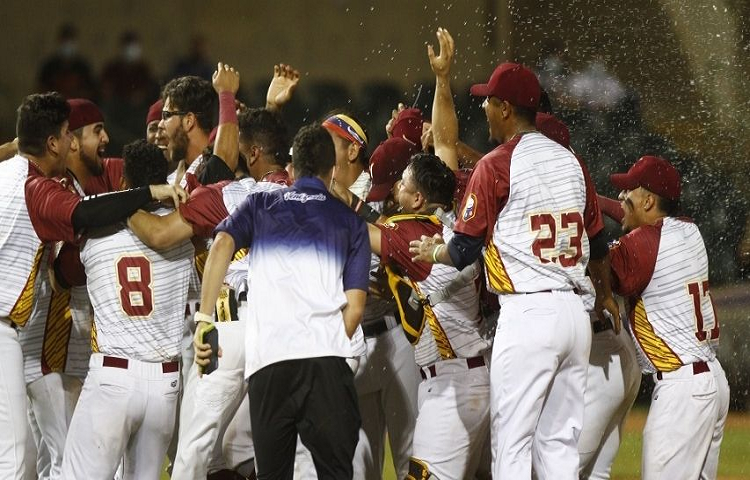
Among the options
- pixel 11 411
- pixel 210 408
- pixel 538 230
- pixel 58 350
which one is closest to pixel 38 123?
pixel 58 350

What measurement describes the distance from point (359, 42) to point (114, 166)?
366 inches

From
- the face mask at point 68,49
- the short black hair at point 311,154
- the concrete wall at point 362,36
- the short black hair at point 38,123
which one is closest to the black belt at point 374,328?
the short black hair at point 311,154

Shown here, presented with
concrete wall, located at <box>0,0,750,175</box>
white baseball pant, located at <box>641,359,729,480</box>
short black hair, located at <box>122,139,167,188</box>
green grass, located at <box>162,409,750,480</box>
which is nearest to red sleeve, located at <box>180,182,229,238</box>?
short black hair, located at <box>122,139,167,188</box>

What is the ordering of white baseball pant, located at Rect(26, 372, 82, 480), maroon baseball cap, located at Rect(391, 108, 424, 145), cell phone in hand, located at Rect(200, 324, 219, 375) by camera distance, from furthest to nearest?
maroon baseball cap, located at Rect(391, 108, 424, 145) → white baseball pant, located at Rect(26, 372, 82, 480) → cell phone in hand, located at Rect(200, 324, 219, 375)

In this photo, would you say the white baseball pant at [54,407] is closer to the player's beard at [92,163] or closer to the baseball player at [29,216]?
the baseball player at [29,216]

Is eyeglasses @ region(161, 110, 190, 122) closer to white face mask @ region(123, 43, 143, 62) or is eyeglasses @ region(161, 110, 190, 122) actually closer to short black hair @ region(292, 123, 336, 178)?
short black hair @ region(292, 123, 336, 178)

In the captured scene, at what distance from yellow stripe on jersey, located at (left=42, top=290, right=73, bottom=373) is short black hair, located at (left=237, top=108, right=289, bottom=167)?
138 cm

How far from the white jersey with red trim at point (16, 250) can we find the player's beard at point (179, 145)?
4.58 feet

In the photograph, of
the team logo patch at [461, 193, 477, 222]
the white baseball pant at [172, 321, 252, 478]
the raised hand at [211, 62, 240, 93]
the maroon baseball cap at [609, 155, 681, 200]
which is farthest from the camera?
the raised hand at [211, 62, 240, 93]

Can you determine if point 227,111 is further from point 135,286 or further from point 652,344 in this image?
point 652,344

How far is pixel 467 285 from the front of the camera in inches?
237

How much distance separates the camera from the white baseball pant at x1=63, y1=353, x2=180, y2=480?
17.4 ft

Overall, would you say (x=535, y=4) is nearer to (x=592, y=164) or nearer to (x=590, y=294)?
(x=592, y=164)

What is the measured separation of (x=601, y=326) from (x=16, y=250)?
121 inches
